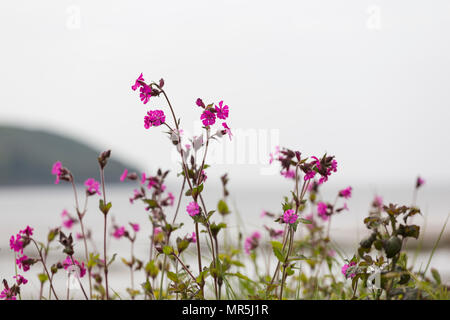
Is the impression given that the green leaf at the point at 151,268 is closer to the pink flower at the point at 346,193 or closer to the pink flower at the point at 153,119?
the pink flower at the point at 153,119

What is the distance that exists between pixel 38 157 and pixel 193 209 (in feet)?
140

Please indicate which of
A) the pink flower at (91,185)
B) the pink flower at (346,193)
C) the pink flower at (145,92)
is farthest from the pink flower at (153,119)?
the pink flower at (346,193)

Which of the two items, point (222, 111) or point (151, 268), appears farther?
point (151, 268)

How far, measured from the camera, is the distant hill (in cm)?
3919

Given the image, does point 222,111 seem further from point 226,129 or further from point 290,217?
point 290,217

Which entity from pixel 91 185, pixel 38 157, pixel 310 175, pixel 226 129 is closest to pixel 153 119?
pixel 226 129

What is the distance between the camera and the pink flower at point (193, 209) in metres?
1.32

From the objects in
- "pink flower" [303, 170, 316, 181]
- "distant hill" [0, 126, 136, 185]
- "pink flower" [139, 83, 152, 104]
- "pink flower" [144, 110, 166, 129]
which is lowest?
"distant hill" [0, 126, 136, 185]

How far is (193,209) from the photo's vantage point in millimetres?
1334

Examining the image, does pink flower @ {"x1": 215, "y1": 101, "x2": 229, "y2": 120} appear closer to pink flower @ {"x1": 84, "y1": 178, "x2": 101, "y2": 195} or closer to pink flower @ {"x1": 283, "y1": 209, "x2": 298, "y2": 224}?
pink flower @ {"x1": 283, "y1": 209, "x2": 298, "y2": 224}

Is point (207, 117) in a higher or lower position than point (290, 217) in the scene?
higher

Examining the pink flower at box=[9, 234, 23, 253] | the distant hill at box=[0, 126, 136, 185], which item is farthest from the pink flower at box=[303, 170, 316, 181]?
the distant hill at box=[0, 126, 136, 185]

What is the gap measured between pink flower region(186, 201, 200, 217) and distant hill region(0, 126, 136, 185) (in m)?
37.5
